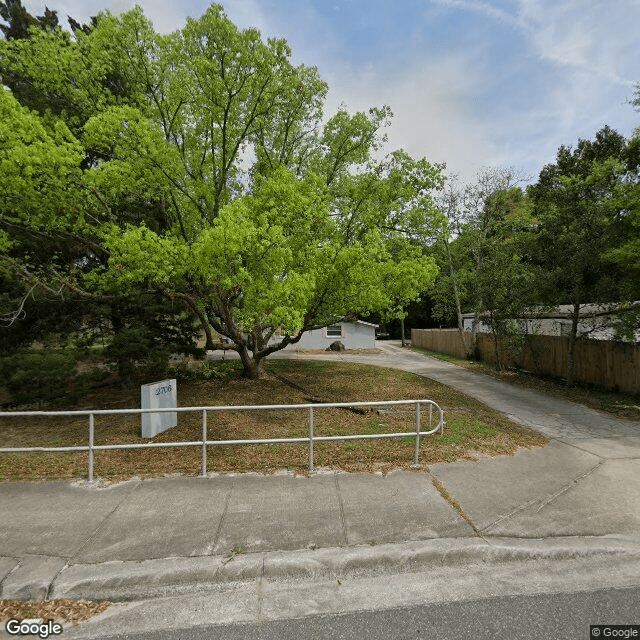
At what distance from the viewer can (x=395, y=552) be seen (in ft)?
11.8

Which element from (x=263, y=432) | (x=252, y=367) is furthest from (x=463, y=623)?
(x=252, y=367)

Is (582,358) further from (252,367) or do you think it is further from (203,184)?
(203,184)

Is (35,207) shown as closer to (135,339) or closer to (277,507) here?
(135,339)

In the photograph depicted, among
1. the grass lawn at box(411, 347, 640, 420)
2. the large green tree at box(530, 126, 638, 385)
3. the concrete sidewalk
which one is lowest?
the grass lawn at box(411, 347, 640, 420)

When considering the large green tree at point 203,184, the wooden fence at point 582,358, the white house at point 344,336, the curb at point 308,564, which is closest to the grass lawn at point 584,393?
the wooden fence at point 582,358

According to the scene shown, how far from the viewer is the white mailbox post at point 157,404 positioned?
709 cm

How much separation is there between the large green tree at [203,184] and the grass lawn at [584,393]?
Result: 19.3 ft

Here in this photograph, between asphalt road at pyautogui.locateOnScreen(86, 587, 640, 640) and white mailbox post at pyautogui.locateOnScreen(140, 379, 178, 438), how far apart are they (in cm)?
476

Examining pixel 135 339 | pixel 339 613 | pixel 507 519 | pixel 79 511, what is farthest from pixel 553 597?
pixel 135 339

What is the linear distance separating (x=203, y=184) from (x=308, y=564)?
10.4 m

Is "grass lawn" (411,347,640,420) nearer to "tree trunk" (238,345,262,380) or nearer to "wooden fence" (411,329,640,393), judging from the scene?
"wooden fence" (411,329,640,393)

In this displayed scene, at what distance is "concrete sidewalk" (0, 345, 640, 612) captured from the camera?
3365mm

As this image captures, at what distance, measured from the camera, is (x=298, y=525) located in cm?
402

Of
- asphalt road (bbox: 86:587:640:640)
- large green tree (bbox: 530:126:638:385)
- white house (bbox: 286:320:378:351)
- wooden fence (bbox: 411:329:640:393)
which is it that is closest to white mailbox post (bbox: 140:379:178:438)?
asphalt road (bbox: 86:587:640:640)
